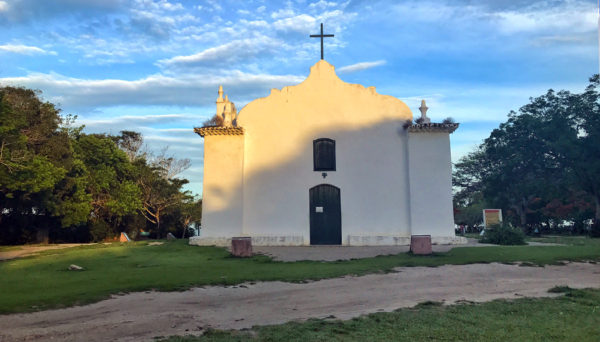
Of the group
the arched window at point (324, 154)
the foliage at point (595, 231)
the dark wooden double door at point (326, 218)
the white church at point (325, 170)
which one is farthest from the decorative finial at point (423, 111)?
the foliage at point (595, 231)

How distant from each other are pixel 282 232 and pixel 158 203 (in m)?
15.5

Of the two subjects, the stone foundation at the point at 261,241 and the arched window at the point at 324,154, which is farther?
the arched window at the point at 324,154

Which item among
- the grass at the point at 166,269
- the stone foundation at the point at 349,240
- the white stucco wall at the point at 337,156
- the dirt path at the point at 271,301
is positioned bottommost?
the dirt path at the point at 271,301

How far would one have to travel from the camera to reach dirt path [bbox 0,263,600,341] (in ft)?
18.5

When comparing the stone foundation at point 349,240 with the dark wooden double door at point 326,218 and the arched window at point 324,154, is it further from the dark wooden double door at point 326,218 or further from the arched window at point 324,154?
the arched window at point 324,154

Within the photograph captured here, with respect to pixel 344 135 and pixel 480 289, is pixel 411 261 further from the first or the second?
pixel 344 135

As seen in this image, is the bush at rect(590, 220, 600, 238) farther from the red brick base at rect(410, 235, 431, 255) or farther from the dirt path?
the dirt path

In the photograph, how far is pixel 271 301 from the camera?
752cm

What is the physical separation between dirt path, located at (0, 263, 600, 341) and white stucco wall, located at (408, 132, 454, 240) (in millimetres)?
7419

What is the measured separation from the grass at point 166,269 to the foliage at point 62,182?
6429 mm

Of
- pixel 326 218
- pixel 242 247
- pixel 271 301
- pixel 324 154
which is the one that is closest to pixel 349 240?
pixel 326 218

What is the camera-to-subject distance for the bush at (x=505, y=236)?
17797 mm

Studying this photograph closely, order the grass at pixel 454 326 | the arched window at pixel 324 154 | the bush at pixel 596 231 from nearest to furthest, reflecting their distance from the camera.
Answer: the grass at pixel 454 326 < the arched window at pixel 324 154 < the bush at pixel 596 231

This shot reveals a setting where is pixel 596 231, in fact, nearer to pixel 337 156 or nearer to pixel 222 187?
pixel 337 156
